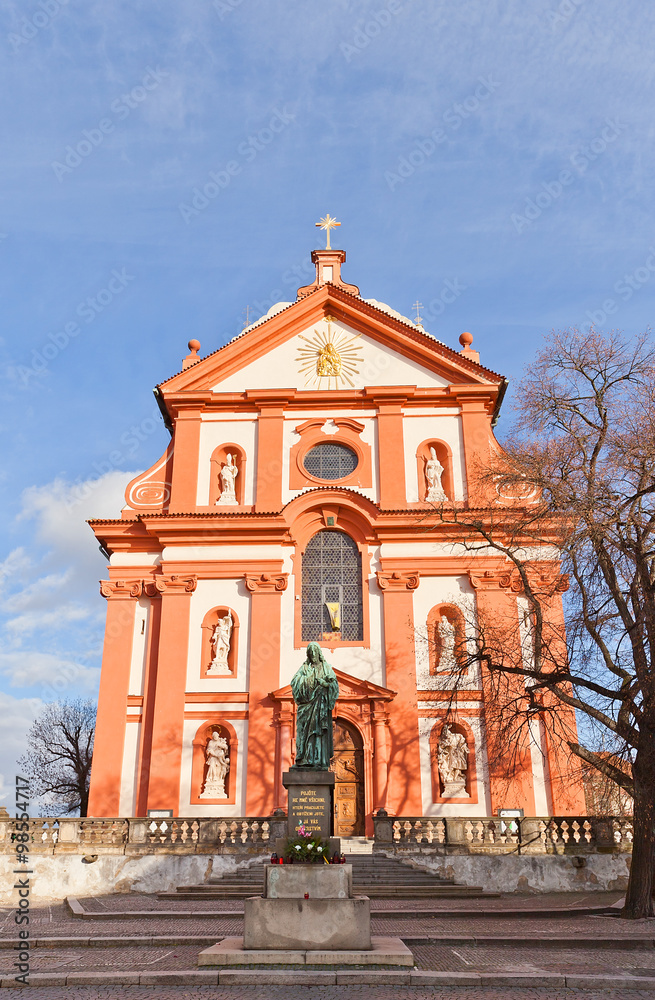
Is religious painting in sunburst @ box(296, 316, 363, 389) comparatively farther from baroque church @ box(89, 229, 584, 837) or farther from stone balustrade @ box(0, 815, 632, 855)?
stone balustrade @ box(0, 815, 632, 855)

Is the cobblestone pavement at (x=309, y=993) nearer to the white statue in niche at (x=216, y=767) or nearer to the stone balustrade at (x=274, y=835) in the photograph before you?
the stone balustrade at (x=274, y=835)

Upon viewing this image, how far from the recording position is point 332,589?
22609 mm

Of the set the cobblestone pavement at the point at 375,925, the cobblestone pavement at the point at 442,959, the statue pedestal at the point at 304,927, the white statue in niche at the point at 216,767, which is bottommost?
the cobblestone pavement at the point at 442,959

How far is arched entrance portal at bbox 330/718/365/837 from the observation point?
2022 centimetres

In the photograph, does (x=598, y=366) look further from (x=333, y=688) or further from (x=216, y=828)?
(x=216, y=828)

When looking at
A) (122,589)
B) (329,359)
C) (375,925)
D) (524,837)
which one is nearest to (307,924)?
(375,925)

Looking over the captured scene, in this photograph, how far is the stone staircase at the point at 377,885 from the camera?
586 inches

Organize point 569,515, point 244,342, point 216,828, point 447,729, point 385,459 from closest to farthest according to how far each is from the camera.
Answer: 1. point 569,515
2. point 216,828
3. point 447,729
4. point 385,459
5. point 244,342

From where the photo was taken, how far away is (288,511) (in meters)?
22.9

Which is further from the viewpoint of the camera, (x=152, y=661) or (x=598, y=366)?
(x=152, y=661)

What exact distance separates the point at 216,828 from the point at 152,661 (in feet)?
19.2

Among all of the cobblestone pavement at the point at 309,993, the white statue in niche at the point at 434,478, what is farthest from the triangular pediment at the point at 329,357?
the cobblestone pavement at the point at 309,993

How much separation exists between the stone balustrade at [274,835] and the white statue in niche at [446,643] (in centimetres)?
393

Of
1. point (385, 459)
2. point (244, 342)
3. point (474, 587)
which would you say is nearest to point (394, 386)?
point (385, 459)
